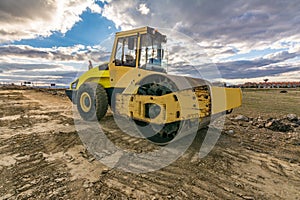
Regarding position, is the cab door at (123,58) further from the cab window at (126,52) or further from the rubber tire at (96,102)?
the rubber tire at (96,102)

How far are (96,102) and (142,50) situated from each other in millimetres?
2000

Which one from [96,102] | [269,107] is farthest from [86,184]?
[269,107]

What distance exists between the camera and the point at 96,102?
5.81m

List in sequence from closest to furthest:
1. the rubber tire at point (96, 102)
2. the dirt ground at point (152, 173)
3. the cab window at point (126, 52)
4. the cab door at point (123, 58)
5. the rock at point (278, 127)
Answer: the dirt ground at point (152, 173) → the cab door at point (123, 58) → the cab window at point (126, 52) → the rubber tire at point (96, 102) → the rock at point (278, 127)

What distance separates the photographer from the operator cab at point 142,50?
218 inches

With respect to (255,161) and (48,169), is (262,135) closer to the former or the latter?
(255,161)

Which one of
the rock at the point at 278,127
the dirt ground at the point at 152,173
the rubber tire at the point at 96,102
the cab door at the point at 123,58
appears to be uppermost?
the cab door at the point at 123,58

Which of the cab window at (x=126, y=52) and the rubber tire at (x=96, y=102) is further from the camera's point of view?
the rubber tire at (x=96, y=102)

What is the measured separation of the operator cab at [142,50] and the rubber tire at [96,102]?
0.95m

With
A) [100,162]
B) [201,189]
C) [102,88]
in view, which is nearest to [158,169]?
[201,189]

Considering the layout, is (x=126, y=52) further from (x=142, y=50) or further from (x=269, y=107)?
(x=269, y=107)

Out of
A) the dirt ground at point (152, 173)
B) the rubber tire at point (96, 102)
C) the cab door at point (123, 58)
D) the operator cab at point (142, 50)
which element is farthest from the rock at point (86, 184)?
the operator cab at point (142, 50)

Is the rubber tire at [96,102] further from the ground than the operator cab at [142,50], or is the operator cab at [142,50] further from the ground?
the operator cab at [142,50]

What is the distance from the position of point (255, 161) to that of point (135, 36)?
4.27 meters
